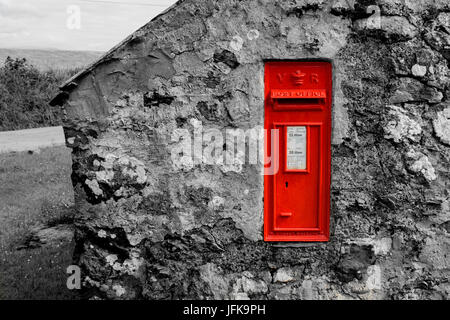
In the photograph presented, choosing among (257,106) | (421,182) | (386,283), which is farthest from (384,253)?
(257,106)

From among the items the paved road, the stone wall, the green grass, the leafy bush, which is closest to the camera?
the stone wall

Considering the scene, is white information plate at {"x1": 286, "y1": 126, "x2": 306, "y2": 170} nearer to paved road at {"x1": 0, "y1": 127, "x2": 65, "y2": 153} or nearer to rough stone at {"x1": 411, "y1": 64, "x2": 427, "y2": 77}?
rough stone at {"x1": 411, "y1": 64, "x2": 427, "y2": 77}

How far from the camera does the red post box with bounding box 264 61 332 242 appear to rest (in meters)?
2.98

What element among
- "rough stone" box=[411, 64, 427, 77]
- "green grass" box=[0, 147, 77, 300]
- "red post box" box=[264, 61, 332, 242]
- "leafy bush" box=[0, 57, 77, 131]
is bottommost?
"green grass" box=[0, 147, 77, 300]

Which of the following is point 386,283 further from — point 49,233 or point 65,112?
point 49,233

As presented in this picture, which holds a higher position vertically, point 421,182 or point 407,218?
point 421,182

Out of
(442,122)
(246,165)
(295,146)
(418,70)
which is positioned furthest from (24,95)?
(442,122)

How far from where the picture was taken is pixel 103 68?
2.95 meters

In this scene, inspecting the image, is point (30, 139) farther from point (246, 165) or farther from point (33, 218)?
point (246, 165)

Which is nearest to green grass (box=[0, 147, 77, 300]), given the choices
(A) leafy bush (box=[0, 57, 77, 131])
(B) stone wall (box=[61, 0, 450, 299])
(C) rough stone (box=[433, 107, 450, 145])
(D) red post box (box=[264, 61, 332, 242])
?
(B) stone wall (box=[61, 0, 450, 299])

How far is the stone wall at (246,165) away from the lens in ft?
9.70

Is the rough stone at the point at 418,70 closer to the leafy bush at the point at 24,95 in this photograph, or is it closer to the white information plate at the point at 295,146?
the white information plate at the point at 295,146

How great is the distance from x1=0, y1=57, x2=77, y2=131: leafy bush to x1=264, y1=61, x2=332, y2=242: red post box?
11.7 meters
